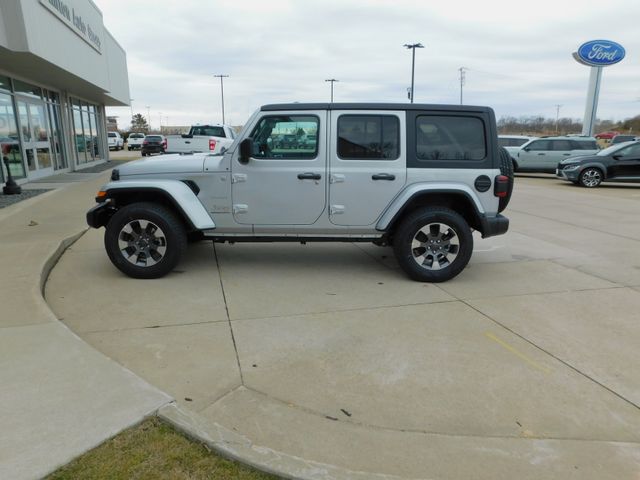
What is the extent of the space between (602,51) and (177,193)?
28265mm

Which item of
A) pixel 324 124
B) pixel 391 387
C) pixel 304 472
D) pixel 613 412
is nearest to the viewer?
pixel 304 472

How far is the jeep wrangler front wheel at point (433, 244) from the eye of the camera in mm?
5258

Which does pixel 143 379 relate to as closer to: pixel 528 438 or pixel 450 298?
pixel 528 438

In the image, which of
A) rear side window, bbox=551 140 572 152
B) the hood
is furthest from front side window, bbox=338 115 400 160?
rear side window, bbox=551 140 572 152

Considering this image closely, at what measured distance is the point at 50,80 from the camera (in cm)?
1562

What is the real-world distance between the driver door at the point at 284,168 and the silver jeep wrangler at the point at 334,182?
0.04 ft

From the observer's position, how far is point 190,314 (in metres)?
4.41

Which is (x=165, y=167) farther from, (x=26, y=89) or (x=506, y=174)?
(x=26, y=89)

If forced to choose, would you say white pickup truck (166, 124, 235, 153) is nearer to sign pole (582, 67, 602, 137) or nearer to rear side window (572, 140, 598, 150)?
rear side window (572, 140, 598, 150)

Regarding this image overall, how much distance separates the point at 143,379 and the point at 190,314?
130 centimetres

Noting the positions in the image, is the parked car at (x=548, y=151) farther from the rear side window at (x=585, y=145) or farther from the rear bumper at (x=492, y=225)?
the rear bumper at (x=492, y=225)

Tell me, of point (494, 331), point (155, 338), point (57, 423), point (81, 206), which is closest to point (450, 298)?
point (494, 331)

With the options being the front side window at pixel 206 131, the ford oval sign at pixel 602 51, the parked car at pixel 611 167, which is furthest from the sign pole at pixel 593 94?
the front side window at pixel 206 131

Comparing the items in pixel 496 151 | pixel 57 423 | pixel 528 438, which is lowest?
pixel 528 438
